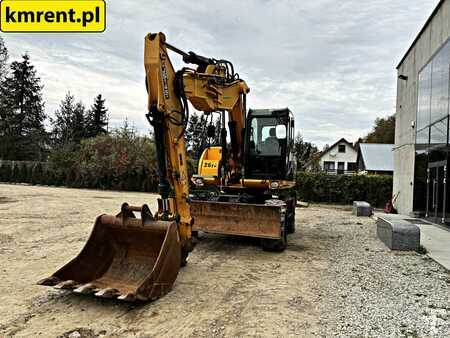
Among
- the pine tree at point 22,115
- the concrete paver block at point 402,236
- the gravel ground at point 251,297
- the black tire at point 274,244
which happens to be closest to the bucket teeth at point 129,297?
the gravel ground at point 251,297

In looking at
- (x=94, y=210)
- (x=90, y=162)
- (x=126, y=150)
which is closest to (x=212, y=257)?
(x=94, y=210)

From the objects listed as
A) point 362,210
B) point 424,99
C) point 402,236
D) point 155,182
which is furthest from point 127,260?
point 155,182

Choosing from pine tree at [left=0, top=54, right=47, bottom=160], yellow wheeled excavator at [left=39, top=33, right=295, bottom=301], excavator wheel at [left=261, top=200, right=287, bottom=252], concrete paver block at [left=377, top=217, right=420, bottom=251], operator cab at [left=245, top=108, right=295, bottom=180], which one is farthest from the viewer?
pine tree at [left=0, top=54, right=47, bottom=160]

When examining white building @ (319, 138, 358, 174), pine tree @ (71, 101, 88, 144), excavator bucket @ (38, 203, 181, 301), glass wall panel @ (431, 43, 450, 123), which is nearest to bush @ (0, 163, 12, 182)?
pine tree @ (71, 101, 88, 144)

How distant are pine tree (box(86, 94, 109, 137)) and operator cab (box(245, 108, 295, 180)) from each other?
40.5 meters

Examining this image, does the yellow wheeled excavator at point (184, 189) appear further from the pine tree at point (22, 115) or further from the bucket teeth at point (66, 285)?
the pine tree at point (22, 115)

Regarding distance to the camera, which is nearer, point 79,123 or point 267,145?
point 267,145

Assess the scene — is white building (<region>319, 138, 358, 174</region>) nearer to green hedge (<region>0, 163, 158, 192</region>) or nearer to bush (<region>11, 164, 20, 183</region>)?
green hedge (<region>0, 163, 158, 192</region>)

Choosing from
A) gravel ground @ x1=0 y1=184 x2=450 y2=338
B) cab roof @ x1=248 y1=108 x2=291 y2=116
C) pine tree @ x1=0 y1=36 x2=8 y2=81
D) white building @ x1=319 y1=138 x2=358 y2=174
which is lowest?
gravel ground @ x1=0 y1=184 x2=450 y2=338

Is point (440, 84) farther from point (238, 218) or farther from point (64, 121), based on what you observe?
point (64, 121)

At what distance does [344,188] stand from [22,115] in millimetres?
33294

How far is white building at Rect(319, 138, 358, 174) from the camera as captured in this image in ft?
165

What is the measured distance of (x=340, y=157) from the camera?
166ft

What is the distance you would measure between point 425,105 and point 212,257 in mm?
10358
